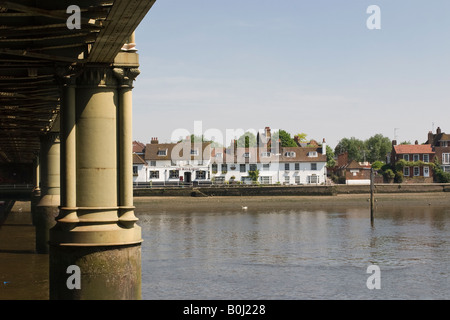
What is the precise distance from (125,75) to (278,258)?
2428 centimetres

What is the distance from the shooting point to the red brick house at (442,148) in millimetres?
123875

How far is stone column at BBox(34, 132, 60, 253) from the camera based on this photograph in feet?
116

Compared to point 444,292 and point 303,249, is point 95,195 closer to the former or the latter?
point 444,292

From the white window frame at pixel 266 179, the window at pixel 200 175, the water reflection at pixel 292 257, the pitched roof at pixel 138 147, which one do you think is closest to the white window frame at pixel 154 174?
the window at pixel 200 175

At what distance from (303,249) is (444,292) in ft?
50.0

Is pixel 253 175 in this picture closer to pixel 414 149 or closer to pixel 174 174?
pixel 174 174

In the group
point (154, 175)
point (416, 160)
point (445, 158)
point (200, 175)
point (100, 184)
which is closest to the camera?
point (100, 184)

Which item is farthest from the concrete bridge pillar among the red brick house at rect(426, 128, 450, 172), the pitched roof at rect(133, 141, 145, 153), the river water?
the red brick house at rect(426, 128, 450, 172)

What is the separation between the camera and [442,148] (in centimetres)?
12538

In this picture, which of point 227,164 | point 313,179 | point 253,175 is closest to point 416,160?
point 313,179

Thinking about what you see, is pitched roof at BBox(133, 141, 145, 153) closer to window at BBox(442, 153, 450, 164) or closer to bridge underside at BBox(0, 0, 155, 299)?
window at BBox(442, 153, 450, 164)

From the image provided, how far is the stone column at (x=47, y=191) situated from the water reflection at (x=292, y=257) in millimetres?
6020

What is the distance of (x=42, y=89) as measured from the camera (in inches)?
767
